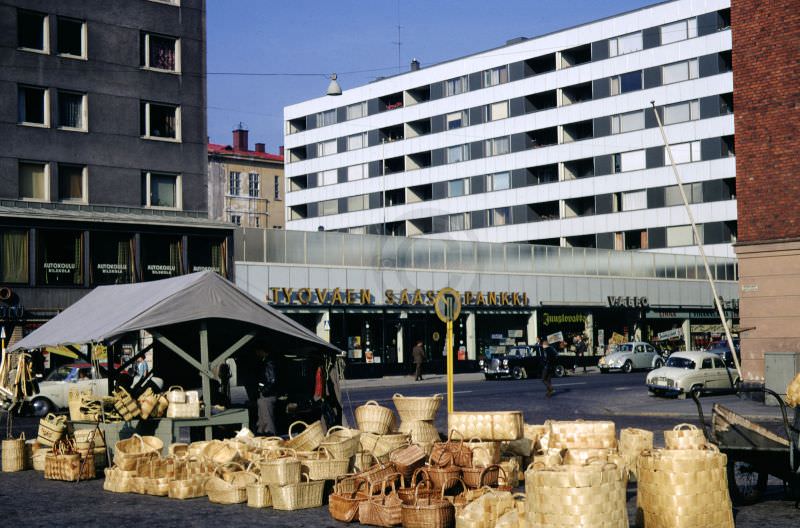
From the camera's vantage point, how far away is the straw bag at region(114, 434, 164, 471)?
13914 mm

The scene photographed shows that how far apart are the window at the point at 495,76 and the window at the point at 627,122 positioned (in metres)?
9.31

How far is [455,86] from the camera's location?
81.4m

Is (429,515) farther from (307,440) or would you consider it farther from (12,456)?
(12,456)

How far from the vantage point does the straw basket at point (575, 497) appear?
894 cm

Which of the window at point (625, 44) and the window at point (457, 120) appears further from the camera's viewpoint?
the window at point (457, 120)

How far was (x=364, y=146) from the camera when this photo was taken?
288ft

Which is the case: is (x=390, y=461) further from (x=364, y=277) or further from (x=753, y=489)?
(x=364, y=277)

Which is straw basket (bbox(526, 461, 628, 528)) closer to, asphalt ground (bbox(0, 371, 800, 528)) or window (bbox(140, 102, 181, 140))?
asphalt ground (bbox(0, 371, 800, 528))

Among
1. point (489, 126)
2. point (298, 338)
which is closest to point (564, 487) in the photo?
point (298, 338)

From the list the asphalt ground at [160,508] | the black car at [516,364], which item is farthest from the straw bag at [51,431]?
the black car at [516,364]

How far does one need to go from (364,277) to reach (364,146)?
39.8 meters

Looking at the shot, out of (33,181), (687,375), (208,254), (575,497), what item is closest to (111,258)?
(33,181)

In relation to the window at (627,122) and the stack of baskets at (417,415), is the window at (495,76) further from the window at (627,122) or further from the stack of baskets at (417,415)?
the stack of baskets at (417,415)

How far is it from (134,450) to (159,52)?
33049mm
